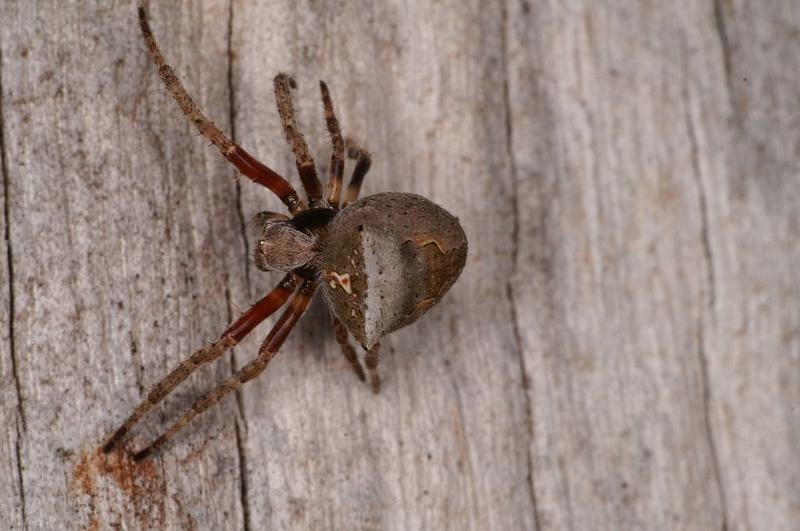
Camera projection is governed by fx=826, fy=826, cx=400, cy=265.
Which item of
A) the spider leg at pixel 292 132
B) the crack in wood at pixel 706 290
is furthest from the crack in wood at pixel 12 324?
the crack in wood at pixel 706 290

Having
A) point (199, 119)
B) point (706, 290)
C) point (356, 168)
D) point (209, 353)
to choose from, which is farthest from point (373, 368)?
point (706, 290)

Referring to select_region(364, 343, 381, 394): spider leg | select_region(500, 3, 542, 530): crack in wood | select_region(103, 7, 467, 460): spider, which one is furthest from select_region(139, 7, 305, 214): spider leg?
select_region(500, 3, 542, 530): crack in wood

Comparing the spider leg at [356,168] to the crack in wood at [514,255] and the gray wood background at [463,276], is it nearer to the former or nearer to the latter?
the gray wood background at [463,276]

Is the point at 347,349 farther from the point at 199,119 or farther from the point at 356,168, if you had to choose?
the point at 199,119

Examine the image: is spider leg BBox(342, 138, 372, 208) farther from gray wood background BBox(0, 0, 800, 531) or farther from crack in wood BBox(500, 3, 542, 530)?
crack in wood BBox(500, 3, 542, 530)

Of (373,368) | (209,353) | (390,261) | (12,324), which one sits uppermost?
(390,261)

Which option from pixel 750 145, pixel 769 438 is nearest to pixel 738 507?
pixel 769 438

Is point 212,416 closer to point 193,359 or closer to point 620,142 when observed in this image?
point 193,359
